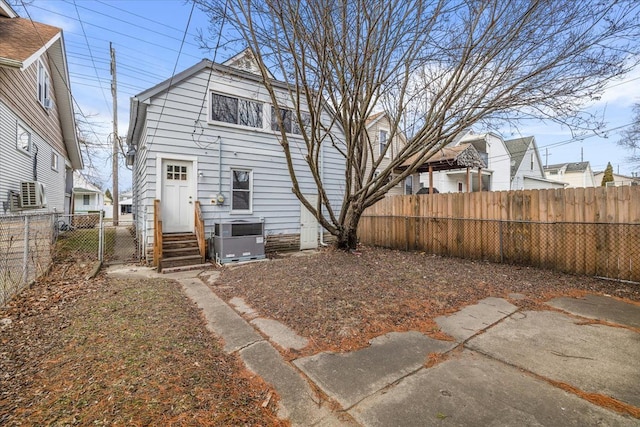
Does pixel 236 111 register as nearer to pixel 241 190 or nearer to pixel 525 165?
pixel 241 190

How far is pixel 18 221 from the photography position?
490cm

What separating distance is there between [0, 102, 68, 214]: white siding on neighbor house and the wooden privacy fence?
10.7m

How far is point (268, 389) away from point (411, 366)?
4.18 feet

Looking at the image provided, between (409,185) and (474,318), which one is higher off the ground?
(409,185)

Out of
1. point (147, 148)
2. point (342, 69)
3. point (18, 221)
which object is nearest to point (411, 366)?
point (342, 69)

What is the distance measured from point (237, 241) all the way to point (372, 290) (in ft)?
13.3

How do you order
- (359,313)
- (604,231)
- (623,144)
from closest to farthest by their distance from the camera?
(359,313) < (604,231) < (623,144)

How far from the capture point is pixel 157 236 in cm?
657

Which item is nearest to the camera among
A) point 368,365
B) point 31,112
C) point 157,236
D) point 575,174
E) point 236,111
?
point 368,365

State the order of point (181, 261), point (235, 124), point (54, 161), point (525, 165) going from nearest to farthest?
Result: point (181, 261) → point (235, 124) → point (54, 161) → point (525, 165)

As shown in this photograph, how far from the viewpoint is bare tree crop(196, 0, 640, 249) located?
14.4ft

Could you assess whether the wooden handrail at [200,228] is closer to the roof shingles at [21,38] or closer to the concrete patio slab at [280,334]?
the concrete patio slab at [280,334]

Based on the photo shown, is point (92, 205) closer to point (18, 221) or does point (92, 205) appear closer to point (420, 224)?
point (18, 221)

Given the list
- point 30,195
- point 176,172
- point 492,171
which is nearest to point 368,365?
point 176,172
